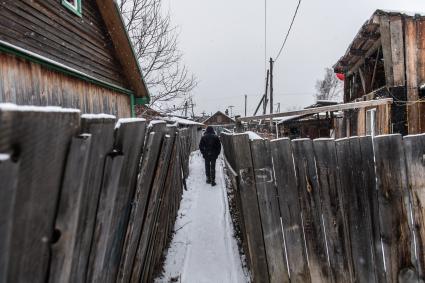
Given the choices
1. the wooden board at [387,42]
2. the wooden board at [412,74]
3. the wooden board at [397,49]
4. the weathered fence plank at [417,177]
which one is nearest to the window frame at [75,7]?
the weathered fence plank at [417,177]

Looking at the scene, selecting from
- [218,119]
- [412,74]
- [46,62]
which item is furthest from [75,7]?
[218,119]

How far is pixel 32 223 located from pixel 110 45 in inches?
324

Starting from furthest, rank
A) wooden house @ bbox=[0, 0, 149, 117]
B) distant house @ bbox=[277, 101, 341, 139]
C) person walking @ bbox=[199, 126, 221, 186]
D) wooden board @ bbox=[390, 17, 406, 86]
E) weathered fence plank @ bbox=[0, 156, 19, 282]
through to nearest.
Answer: distant house @ bbox=[277, 101, 341, 139] < person walking @ bbox=[199, 126, 221, 186] < wooden board @ bbox=[390, 17, 406, 86] < wooden house @ bbox=[0, 0, 149, 117] < weathered fence plank @ bbox=[0, 156, 19, 282]

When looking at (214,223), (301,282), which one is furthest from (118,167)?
(214,223)

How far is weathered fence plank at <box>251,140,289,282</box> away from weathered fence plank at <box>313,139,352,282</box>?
16.2 inches

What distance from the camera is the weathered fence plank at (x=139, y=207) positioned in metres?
1.98

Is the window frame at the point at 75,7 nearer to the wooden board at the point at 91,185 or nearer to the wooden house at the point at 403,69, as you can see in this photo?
the wooden board at the point at 91,185

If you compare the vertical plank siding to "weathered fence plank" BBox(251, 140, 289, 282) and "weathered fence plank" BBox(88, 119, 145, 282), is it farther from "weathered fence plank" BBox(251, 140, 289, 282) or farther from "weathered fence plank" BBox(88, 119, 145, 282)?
"weathered fence plank" BBox(251, 140, 289, 282)

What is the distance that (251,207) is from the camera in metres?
2.66

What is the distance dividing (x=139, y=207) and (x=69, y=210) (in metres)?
0.99

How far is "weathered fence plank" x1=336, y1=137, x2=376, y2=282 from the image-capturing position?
2.40m

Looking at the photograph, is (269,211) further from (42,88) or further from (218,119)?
(218,119)

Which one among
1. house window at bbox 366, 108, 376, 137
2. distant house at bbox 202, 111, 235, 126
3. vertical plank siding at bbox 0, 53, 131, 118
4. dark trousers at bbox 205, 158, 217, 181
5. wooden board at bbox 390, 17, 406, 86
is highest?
distant house at bbox 202, 111, 235, 126

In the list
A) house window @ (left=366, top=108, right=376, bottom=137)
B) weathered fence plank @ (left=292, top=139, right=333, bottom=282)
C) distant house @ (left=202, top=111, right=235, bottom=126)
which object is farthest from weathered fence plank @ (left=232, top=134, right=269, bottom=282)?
distant house @ (left=202, top=111, right=235, bottom=126)
